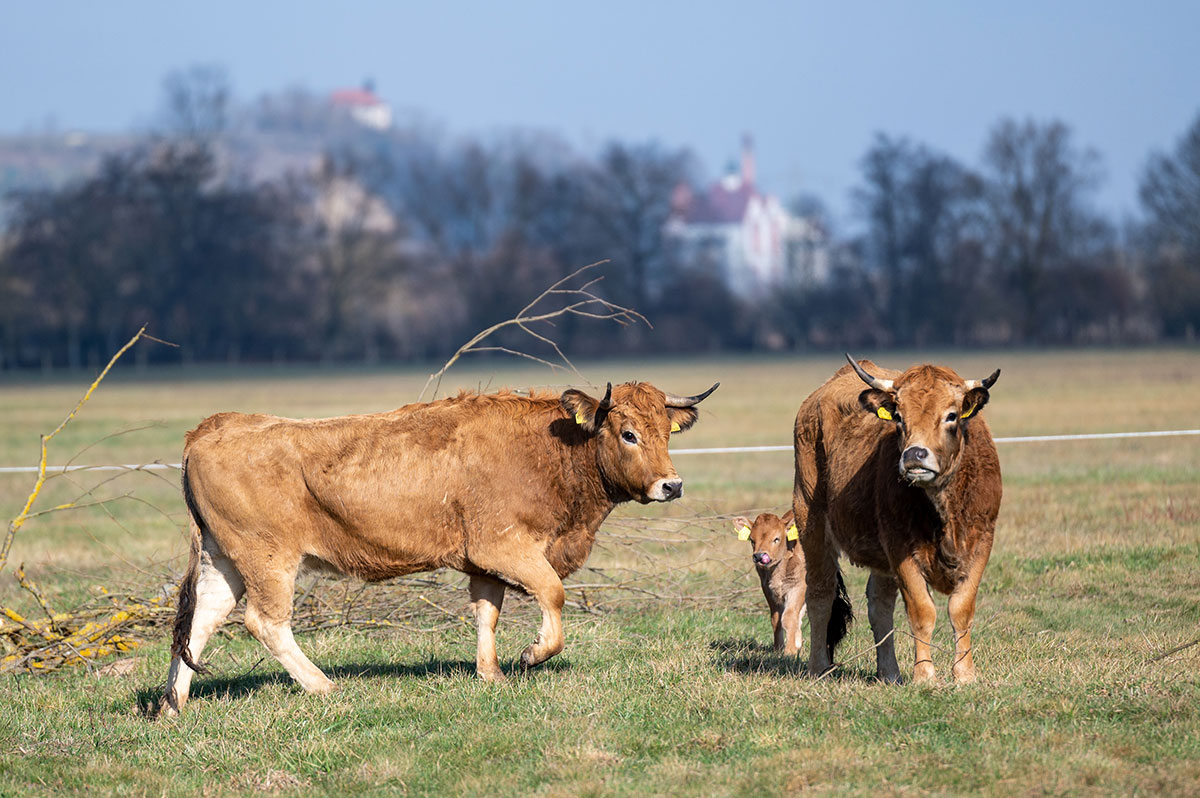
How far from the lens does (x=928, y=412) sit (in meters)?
7.36

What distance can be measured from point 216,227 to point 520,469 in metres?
74.4

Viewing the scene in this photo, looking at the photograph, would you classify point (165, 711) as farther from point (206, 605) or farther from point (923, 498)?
point (923, 498)

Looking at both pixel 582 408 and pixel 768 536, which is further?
pixel 768 536

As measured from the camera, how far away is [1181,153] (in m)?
65.7

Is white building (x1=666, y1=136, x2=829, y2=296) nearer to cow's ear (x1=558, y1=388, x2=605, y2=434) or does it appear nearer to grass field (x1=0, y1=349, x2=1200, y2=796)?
grass field (x1=0, y1=349, x2=1200, y2=796)

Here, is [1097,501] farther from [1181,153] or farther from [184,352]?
[184,352]

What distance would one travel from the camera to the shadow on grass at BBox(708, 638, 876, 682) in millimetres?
8258

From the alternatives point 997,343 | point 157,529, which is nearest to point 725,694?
point 157,529

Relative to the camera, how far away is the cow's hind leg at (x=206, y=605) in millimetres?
7996

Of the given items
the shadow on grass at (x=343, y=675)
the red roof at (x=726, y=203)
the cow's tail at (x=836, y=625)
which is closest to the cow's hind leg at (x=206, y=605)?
the shadow on grass at (x=343, y=675)

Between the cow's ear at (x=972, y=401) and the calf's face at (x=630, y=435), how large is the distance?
1.58 m

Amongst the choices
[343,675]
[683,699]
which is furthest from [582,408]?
[343,675]

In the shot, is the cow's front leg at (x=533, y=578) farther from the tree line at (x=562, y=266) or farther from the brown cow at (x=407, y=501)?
the tree line at (x=562, y=266)

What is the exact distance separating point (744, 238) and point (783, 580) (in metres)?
159
